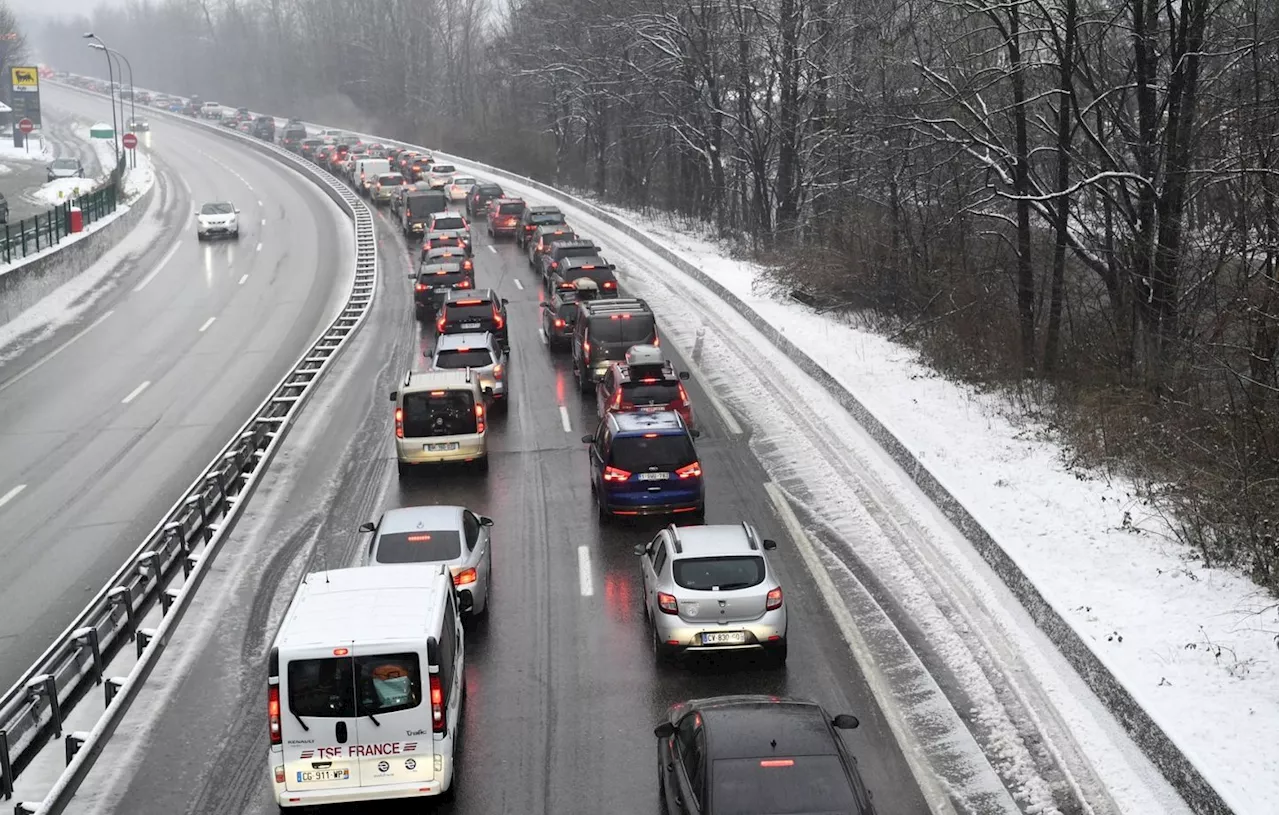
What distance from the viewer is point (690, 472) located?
18641 millimetres

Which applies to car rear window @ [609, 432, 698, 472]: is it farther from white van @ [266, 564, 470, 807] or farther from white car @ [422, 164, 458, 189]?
white car @ [422, 164, 458, 189]

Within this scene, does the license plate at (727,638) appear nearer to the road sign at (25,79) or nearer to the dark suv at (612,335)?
the dark suv at (612,335)

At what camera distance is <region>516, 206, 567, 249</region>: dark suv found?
48.9 meters

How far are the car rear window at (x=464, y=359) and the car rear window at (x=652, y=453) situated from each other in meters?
7.81

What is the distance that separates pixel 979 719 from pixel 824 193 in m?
37.9

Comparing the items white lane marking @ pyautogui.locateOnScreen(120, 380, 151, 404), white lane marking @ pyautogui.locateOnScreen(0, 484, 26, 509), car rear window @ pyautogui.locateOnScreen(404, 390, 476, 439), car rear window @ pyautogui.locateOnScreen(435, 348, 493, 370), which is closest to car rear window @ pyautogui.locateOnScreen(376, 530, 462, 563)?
car rear window @ pyautogui.locateOnScreen(404, 390, 476, 439)

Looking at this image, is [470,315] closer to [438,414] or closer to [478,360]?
[478,360]

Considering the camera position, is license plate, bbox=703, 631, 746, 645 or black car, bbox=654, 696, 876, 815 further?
license plate, bbox=703, 631, 746, 645

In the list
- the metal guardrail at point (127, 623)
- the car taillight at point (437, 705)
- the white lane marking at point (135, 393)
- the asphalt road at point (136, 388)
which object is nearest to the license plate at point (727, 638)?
the car taillight at point (437, 705)

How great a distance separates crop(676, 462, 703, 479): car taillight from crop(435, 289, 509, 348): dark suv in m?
11.5

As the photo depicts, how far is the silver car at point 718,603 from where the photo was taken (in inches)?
537

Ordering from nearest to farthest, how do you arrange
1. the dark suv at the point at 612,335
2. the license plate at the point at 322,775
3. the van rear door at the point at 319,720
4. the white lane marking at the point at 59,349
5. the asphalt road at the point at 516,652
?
the van rear door at the point at 319,720
the license plate at the point at 322,775
the asphalt road at the point at 516,652
the dark suv at the point at 612,335
the white lane marking at the point at 59,349

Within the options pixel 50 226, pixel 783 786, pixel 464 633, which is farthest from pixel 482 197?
pixel 783 786

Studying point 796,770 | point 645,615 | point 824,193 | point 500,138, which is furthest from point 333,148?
point 796,770
